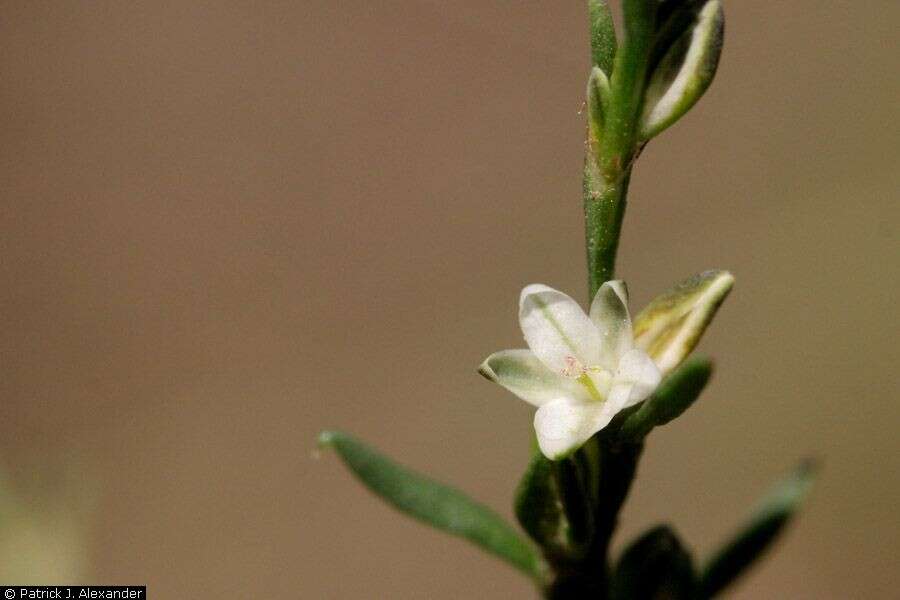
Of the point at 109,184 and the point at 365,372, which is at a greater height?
the point at 109,184

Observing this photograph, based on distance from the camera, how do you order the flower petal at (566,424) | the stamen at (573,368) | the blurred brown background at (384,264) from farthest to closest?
the blurred brown background at (384,264) < the stamen at (573,368) < the flower petal at (566,424)

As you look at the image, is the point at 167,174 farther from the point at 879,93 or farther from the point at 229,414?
the point at 879,93

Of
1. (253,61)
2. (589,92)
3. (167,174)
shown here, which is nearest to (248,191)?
(167,174)

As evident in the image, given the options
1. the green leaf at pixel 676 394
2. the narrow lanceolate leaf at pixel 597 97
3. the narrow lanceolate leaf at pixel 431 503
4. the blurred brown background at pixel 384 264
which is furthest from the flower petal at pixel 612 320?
the blurred brown background at pixel 384 264

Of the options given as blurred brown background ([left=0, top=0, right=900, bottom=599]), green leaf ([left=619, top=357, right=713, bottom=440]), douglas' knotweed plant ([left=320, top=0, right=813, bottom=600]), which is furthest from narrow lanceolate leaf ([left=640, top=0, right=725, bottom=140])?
blurred brown background ([left=0, top=0, right=900, bottom=599])

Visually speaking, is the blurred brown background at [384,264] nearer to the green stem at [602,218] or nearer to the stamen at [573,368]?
the stamen at [573,368]
